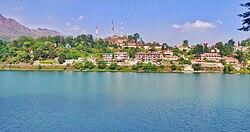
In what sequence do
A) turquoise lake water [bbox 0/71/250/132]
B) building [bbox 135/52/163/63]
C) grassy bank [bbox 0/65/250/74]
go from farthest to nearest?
building [bbox 135/52/163/63] < grassy bank [bbox 0/65/250/74] < turquoise lake water [bbox 0/71/250/132]

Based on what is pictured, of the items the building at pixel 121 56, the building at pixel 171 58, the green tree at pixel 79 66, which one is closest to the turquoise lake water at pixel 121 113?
the green tree at pixel 79 66

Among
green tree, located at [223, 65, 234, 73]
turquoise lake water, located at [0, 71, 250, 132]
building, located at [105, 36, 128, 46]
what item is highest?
building, located at [105, 36, 128, 46]

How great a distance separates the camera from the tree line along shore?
6419 centimetres

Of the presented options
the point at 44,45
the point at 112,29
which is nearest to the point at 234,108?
the point at 44,45

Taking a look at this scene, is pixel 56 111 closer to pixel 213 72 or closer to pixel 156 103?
pixel 156 103

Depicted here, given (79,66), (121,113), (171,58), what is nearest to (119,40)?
(171,58)

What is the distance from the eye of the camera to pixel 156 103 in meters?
21.1

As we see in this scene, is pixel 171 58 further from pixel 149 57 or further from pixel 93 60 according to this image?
pixel 93 60

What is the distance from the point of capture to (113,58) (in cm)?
7094

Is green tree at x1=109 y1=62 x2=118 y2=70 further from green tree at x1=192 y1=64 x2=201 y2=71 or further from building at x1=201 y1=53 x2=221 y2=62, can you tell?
building at x1=201 y1=53 x2=221 y2=62

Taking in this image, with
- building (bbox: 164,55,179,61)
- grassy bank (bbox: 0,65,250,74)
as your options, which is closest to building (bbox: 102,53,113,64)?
grassy bank (bbox: 0,65,250,74)

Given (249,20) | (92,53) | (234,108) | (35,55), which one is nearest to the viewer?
(249,20)

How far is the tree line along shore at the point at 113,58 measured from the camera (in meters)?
64.2

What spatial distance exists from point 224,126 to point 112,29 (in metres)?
79.8
